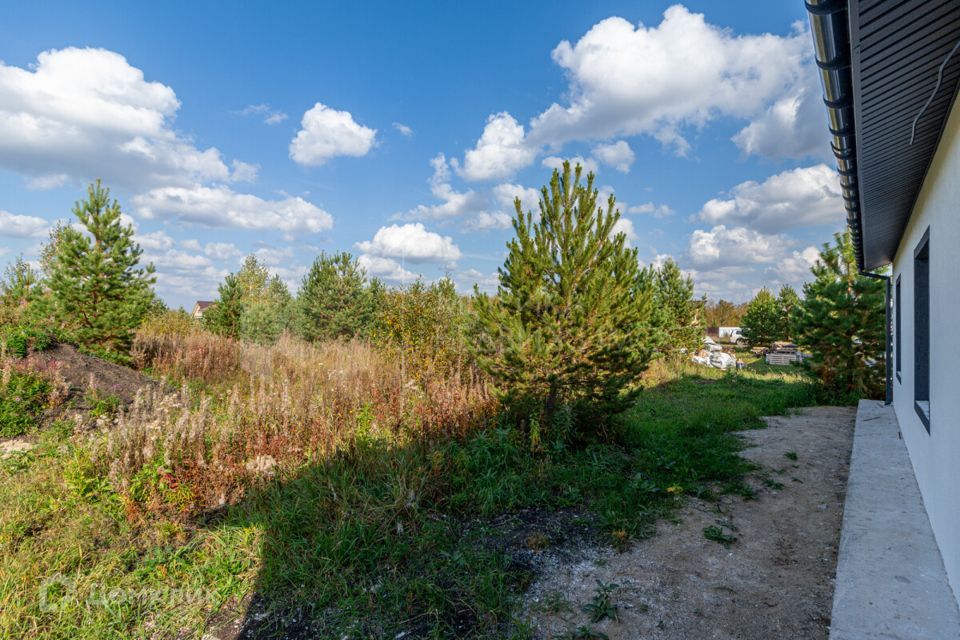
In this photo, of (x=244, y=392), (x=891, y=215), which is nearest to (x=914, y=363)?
(x=891, y=215)

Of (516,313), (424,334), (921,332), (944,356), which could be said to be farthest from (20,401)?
(921,332)

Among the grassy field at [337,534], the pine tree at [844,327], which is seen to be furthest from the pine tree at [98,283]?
the pine tree at [844,327]

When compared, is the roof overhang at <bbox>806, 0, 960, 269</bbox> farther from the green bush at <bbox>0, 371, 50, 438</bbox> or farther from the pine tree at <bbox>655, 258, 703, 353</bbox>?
the pine tree at <bbox>655, 258, 703, 353</bbox>

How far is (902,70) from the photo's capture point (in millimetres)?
2320

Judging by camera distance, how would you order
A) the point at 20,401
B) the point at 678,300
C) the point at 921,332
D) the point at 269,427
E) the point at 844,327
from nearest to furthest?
the point at 921,332, the point at 269,427, the point at 20,401, the point at 844,327, the point at 678,300

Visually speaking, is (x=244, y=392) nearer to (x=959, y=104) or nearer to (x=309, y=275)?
(x=309, y=275)

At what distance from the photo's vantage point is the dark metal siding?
192 centimetres

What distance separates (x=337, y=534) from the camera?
3.45 m

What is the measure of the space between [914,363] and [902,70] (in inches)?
139

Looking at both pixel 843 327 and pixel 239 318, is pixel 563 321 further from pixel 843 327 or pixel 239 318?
pixel 239 318

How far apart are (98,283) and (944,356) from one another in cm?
1329

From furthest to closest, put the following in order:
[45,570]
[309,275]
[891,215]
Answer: [309,275] → [891,215] → [45,570]

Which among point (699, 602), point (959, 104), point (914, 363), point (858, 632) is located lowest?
point (699, 602)

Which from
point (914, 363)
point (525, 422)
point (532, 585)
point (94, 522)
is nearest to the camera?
point (532, 585)
